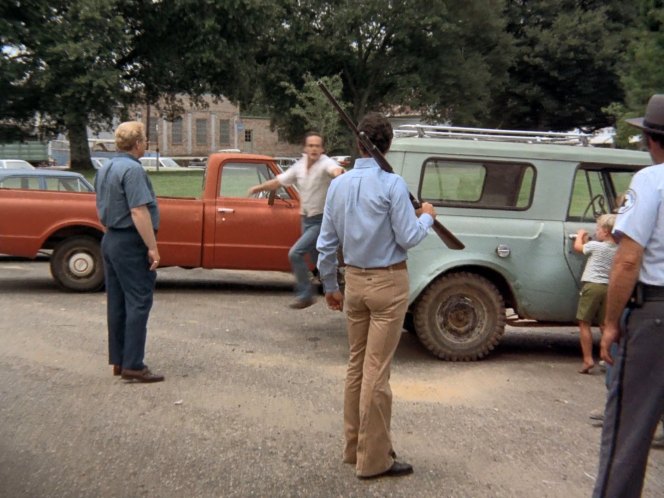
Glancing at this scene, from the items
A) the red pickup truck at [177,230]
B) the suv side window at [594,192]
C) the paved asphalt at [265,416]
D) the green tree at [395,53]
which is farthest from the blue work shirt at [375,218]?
the green tree at [395,53]

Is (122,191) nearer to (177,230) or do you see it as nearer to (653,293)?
(653,293)

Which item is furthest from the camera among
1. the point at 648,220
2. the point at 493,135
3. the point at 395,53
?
the point at 395,53

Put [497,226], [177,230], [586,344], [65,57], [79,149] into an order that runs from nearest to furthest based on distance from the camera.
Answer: [586,344], [497,226], [177,230], [65,57], [79,149]

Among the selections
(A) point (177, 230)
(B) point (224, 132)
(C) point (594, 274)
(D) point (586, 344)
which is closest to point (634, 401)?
(C) point (594, 274)

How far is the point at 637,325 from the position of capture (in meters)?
3.15

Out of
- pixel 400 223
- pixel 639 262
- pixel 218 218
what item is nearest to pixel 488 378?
pixel 400 223

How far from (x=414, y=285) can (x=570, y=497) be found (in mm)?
2782

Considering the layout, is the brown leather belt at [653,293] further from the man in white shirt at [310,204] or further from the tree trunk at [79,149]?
the tree trunk at [79,149]

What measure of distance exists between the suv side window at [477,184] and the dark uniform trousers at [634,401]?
374cm

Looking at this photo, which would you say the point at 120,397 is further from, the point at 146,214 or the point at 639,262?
the point at 639,262

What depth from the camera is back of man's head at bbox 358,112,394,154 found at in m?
4.18

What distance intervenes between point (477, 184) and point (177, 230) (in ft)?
15.0

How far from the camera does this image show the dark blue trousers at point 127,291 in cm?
576

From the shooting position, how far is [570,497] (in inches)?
160
